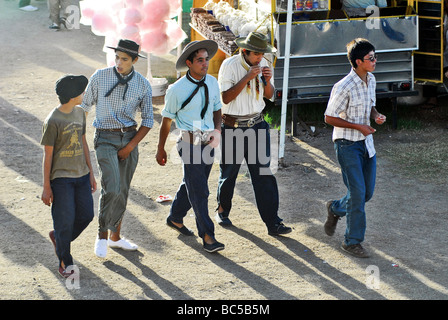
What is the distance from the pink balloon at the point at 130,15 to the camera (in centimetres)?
1040

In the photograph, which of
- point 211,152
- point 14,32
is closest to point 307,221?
point 211,152

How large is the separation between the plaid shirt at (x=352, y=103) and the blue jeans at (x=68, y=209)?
2.16m

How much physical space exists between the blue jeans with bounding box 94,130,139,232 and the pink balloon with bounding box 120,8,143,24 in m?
4.57

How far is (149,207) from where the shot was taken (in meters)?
7.62

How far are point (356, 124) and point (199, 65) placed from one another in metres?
1.40

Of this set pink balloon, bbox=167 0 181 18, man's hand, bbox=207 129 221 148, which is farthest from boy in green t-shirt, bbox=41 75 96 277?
pink balloon, bbox=167 0 181 18

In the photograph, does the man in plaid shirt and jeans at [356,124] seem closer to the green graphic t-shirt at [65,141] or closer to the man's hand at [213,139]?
the man's hand at [213,139]

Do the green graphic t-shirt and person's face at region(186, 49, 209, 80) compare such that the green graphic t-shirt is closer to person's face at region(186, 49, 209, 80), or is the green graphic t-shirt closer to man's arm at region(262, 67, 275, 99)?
person's face at region(186, 49, 209, 80)

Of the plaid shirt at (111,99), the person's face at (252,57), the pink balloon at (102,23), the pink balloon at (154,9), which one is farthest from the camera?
the pink balloon at (154,9)

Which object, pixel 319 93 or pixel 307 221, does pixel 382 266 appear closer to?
pixel 307 221

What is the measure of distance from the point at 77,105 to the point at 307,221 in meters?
2.58

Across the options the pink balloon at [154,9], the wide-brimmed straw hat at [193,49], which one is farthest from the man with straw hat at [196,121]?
the pink balloon at [154,9]

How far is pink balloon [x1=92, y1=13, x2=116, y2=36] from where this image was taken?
34.5 feet

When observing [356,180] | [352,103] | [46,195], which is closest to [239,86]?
[352,103]
